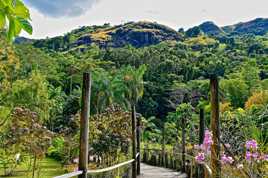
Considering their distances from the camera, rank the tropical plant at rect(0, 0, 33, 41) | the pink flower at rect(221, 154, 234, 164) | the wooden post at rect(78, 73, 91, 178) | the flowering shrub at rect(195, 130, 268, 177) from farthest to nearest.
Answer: the pink flower at rect(221, 154, 234, 164), the wooden post at rect(78, 73, 91, 178), the flowering shrub at rect(195, 130, 268, 177), the tropical plant at rect(0, 0, 33, 41)

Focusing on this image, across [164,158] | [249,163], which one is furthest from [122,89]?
[249,163]

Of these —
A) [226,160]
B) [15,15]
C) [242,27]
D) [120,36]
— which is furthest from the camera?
[242,27]


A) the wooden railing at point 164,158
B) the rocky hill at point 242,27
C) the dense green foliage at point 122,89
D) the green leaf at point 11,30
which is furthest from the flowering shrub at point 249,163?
the rocky hill at point 242,27

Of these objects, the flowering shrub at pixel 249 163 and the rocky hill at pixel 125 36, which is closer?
the flowering shrub at pixel 249 163

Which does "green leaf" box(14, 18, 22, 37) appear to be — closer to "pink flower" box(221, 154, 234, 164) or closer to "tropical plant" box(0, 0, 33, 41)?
"tropical plant" box(0, 0, 33, 41)

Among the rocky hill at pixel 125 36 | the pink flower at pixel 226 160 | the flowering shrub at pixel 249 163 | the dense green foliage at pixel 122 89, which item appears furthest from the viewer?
the rocky hill at pixel 125 36

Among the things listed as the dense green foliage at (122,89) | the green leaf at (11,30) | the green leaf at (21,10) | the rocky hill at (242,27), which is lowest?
the green leaf at (11,30)

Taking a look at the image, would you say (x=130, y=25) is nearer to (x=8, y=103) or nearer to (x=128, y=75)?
(x=128, y=75)

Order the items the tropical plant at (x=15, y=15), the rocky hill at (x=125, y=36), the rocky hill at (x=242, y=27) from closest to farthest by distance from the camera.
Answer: the tropical plant at (x=15, y=15) < the rocky hill at (x=125, y=36) < the rocky hill at (x=242, y=27)

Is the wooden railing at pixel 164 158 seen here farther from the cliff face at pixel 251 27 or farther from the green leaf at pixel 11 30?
the cliff face at pixel 251 27

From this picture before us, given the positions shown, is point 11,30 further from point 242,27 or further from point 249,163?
point 242,27

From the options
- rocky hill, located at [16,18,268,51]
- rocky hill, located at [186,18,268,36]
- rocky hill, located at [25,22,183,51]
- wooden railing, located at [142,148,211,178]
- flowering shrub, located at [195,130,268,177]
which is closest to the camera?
flowering shrub, located at [195,130,268,177]

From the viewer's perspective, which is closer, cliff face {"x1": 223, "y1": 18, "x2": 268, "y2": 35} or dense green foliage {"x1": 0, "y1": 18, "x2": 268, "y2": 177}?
dense green foliage {"x1": 0, "y1": 18, "x2": 268, "y2": 177}

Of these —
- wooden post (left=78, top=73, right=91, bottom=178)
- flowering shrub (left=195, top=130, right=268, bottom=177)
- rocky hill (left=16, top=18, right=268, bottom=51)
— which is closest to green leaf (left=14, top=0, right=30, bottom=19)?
flowering shrub (left=195, top=130, right=268, bottom=177)
